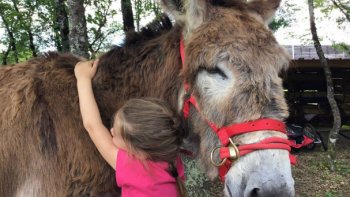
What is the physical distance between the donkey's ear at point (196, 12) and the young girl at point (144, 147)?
582 mm

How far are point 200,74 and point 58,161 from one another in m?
1.07

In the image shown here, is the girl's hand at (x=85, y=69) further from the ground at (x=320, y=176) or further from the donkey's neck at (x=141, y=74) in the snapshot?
the ground at (x=320, y=176)

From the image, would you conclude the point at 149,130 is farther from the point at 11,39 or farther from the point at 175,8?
the point at 11,39

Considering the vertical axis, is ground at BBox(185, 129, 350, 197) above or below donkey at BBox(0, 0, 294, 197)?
below

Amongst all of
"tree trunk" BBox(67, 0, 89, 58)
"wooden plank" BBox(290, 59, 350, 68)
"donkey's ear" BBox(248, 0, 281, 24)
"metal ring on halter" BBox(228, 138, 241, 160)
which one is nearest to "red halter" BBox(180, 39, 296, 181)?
"metal ring on halter" BBox(228, 138, 241, 160)

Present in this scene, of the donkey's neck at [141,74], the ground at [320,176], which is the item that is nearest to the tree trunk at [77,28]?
the donkey's neck at [141,74]

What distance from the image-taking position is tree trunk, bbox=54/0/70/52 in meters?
8.81

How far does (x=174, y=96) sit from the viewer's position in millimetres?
2801

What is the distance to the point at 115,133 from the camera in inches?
100

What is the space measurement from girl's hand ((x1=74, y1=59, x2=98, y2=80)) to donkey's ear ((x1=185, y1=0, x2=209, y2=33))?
784 mm

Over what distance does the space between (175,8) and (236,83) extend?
0.78m

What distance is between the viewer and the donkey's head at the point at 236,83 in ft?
7.36

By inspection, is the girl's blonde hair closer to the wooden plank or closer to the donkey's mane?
the donkey's mane

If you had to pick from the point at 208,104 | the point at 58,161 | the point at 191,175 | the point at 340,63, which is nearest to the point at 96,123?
the point at 58,161
